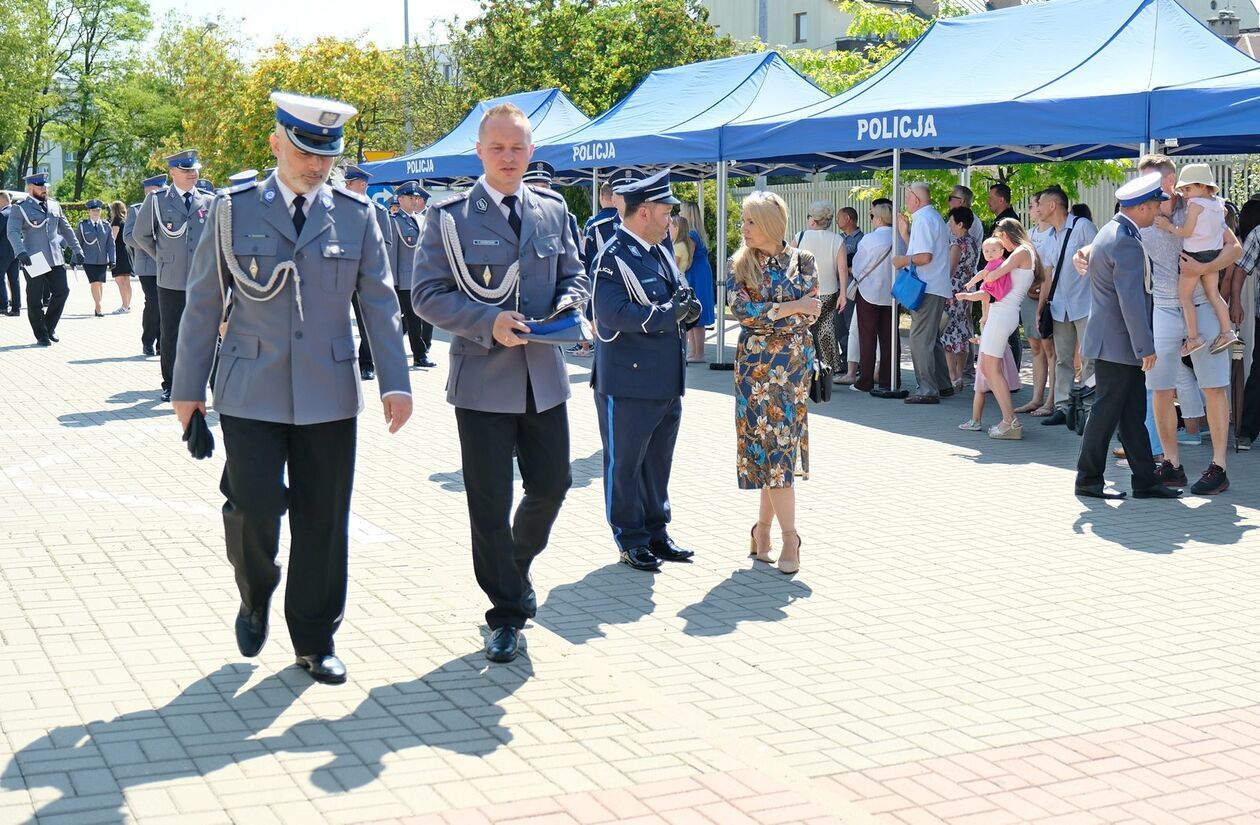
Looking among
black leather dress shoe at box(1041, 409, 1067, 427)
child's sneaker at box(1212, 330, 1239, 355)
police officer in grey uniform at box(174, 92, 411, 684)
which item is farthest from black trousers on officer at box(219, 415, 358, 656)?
black leather dress shoe at box(1041, 409, 1067, 427)

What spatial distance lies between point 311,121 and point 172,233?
8343 millimetres

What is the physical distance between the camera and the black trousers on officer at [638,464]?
23.5 feet

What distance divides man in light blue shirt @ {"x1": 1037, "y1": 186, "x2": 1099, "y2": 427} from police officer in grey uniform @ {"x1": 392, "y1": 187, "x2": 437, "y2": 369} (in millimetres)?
6706

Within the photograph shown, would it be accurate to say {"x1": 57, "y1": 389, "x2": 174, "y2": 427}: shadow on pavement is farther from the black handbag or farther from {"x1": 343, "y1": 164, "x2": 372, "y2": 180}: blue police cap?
the black handbag

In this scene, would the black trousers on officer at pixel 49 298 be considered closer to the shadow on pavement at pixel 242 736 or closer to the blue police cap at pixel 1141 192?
the blue police cap at pixel 1141 192

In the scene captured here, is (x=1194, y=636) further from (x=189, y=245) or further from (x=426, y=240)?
(x=189, y=245)

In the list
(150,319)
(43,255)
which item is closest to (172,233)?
(150,319)

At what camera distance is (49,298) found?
766 inches

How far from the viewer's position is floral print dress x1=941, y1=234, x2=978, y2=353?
13.5 m

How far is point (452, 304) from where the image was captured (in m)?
5.48

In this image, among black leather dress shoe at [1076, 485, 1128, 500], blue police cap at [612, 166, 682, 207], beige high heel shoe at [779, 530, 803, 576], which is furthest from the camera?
black leather dress shoe at [1076, 485, 1128, 500]

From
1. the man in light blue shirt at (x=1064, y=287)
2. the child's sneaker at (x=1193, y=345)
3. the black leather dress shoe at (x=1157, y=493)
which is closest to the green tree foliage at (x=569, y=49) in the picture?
the man in light blue shirt at (x=1064, y=287)

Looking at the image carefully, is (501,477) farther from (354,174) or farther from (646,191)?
(354,174)

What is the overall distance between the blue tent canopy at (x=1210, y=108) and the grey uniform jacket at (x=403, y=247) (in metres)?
8.09
